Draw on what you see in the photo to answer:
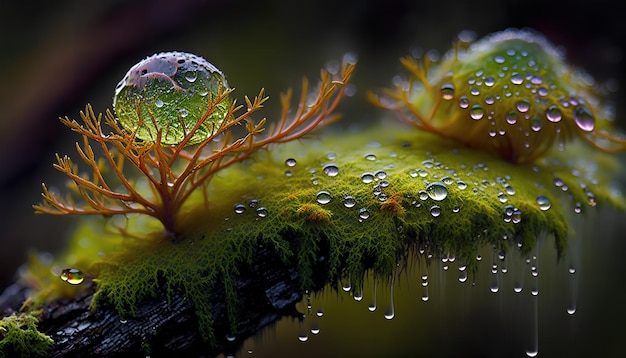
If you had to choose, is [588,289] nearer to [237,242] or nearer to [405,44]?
[405,44]

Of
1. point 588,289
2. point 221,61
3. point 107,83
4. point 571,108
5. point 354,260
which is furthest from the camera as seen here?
point 221,61

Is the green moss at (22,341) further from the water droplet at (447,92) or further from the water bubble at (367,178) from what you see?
the water droplet at (447,92)

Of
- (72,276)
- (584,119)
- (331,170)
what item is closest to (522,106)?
(584,119)

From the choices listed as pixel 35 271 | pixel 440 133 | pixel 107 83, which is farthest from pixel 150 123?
pixel 107 83

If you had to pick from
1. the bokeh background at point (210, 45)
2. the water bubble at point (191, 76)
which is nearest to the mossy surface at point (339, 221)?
the water bubble at point (191, 76)

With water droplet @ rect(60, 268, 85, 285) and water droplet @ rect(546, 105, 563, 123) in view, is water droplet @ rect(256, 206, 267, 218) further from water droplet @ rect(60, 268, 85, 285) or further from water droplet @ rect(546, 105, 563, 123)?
water droplet @ rect(546, 105, 563, 123)
